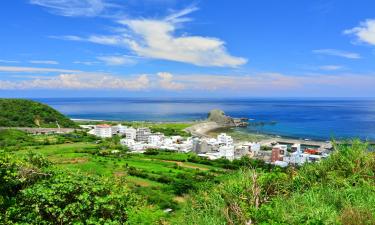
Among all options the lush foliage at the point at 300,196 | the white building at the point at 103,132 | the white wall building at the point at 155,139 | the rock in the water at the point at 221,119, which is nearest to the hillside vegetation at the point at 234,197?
the lush foliage at the point at 300,196

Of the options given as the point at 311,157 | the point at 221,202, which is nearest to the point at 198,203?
the point at 221,202

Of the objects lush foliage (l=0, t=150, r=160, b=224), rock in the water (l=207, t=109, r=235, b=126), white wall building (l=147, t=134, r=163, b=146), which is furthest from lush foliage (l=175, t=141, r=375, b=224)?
rock in the water (l=207, t=109, r=235, b=126)

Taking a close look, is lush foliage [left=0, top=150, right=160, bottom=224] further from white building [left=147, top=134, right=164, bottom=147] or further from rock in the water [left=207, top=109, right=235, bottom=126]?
rock in the water [left=207, top=109, right=235, bottom=126]

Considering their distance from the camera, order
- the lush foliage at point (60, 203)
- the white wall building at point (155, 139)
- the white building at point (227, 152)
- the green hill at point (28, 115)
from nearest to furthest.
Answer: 1. the lush foliage at point (60, 203)
2. the white building at point (227, 152)
3. the white wall building at point (155, 139)
4. the green hill at point (28, 115)

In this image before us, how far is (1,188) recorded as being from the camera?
973 centimetres

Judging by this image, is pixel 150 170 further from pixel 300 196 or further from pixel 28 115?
pixel 28 115

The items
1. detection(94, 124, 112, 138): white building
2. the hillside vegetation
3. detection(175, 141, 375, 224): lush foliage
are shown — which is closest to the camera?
detection(175, 141, 375, 224): lush foliage

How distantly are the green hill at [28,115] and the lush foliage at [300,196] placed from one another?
6281 centimetres

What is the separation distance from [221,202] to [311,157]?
2955 cm

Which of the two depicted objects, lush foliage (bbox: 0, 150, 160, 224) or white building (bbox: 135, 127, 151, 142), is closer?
lush foliage (bbox: 0, 150, 160, 224)

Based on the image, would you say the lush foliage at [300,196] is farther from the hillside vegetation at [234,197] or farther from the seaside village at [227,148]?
the seaside village at [227,148]

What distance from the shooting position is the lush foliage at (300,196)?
596 centimetres

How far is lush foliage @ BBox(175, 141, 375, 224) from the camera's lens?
5.96 metres

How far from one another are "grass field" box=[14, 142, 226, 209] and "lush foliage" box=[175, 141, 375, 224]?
41.8ft
